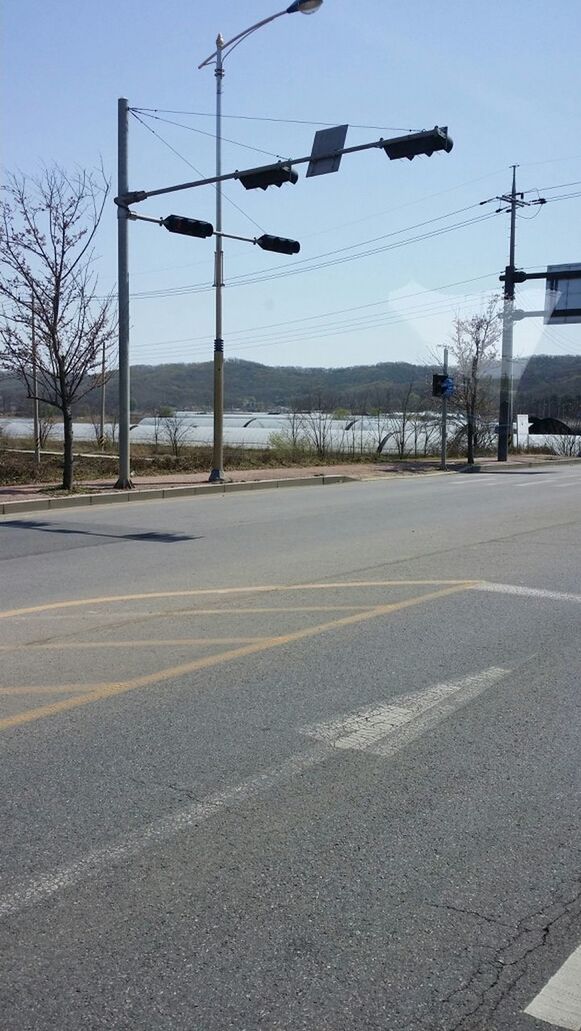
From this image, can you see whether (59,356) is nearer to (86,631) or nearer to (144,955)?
(86,631)

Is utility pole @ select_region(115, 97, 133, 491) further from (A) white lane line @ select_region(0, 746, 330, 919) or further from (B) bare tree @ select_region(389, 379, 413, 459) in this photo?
(B) bare tree @ select_region(389, 379, 413, 459)

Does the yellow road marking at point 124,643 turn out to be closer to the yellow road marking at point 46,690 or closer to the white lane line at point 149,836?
the yellow road marking at point 46,690

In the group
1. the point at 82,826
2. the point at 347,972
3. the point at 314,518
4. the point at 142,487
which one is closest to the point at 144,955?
the point at 347,972

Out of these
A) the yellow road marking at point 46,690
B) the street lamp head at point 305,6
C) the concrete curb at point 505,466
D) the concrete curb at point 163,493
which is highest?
the street lamp head at point 305,6

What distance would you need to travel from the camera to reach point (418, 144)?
12898mm

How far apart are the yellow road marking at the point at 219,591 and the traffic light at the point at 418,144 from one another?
6584 mm

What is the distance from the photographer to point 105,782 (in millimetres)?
4340

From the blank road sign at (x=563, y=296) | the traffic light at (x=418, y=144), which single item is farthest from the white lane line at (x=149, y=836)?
the blank road sign at (x=563, y=296)

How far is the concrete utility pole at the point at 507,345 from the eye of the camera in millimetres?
35031

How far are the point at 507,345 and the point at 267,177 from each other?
75.4ft

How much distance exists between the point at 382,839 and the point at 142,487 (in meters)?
17.0

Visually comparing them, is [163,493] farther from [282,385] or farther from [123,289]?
[282,385]

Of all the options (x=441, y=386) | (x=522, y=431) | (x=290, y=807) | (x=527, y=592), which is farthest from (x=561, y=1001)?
(x=522, y=431)

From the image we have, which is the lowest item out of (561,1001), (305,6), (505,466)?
(561,1001)
